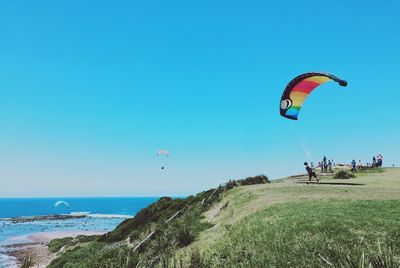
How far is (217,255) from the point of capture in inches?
506

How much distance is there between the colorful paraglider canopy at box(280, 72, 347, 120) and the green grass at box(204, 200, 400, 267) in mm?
9906

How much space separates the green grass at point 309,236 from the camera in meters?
9.89

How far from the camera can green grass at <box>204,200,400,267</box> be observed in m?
9.89

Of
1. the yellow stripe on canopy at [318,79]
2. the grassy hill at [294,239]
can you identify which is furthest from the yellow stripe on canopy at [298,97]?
the grassy hill at [294,239]

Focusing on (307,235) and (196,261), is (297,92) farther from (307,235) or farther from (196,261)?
(196,261)

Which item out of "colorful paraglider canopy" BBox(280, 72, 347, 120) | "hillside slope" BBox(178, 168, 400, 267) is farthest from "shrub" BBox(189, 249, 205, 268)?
"colorful paraglider canopy" BBox(280, 72, 347, 120)

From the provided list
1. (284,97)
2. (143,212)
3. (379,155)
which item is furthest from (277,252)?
(379,155)

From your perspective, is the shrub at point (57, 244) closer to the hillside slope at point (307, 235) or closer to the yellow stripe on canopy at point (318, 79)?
the yellow stripe on canopy at point (318, 79)

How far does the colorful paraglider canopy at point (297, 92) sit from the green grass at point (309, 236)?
32.5 ft

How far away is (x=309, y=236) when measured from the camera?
1148cm

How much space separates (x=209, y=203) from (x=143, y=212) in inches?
425

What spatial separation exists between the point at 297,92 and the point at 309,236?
1478cm

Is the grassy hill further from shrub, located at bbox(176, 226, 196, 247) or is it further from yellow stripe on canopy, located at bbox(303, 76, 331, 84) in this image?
yellow stripe on canopy, located at bbox(303, 76, 331, 84)

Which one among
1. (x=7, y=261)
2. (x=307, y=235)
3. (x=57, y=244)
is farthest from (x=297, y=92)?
(x=57, y=244)
